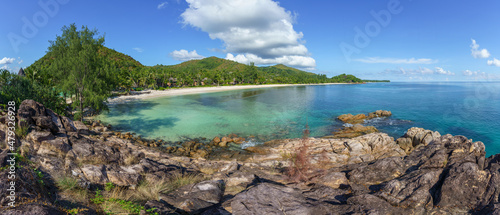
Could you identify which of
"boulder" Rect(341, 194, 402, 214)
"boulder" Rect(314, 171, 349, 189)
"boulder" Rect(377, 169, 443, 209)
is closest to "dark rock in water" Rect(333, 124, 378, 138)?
"boulder" Rect(314, 171, 349, 189)

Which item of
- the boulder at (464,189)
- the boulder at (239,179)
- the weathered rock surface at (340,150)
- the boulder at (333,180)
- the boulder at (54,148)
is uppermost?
the boulder at (54,148)

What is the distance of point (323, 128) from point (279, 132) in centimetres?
814

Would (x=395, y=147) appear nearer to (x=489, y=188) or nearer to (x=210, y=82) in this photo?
(x=489, y=188)

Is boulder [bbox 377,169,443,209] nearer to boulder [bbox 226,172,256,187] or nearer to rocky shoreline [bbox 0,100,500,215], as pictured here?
rocky shoreline [bbox 0,100,500,215]

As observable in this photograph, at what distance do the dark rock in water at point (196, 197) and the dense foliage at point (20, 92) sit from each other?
1684cm

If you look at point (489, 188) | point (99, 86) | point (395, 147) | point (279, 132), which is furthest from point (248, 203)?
point (99, 86)

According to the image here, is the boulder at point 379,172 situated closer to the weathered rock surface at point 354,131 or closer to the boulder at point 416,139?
the boulder at point 416,139

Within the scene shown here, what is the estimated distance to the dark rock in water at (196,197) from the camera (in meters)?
8.27

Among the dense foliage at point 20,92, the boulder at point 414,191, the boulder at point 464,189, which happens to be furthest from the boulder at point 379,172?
the dense foliage at point 20,92

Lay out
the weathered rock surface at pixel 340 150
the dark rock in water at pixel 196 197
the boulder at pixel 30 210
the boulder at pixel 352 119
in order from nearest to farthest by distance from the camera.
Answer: the boulder at pixel 30 210
the dark rock in water at pixel 196 197
the weathered rock surface at pixel 340 150
the boulder at pixel 352 119

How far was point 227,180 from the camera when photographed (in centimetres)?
1142

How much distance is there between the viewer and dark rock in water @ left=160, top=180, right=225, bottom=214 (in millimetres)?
8266

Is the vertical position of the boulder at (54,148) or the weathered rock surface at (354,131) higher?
the boulder at (54,148)

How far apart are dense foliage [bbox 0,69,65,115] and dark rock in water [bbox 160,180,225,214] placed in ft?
55.3
